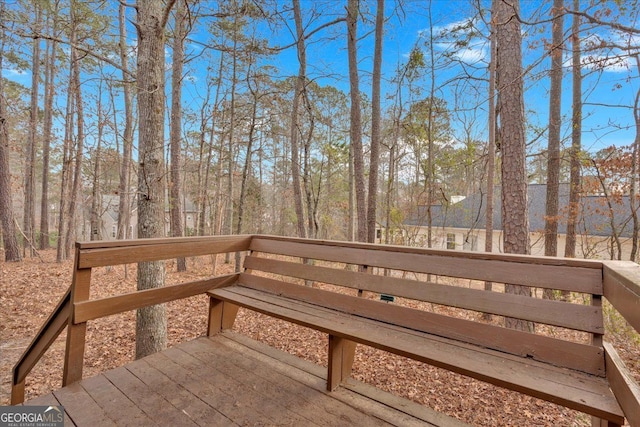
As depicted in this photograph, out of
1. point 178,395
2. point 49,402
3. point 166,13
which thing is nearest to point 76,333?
point 49,402

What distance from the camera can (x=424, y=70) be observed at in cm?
823

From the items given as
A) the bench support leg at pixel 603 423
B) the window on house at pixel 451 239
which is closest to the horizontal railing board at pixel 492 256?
the bench support leg at pixel 603 423

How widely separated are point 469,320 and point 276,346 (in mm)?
3361

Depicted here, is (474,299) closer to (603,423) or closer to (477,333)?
(477,333)

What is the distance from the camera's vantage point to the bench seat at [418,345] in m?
1.25

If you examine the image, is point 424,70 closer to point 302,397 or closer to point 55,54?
point 302,397

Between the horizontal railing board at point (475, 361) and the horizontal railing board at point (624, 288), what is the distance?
385 millimetres

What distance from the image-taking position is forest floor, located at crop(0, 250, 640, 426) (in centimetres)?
296

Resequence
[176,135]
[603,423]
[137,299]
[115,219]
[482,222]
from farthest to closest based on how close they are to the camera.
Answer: [115,219]
[482,222]
[176,135]
[137,299]
[603,423]

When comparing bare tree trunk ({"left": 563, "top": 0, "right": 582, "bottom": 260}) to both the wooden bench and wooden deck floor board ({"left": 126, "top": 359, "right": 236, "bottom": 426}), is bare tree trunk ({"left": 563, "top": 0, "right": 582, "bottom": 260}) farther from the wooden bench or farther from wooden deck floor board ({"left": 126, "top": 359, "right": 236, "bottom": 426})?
wooden deck floor board ({"left": 126, "top": 359, "right": 236, "bottom": 426})

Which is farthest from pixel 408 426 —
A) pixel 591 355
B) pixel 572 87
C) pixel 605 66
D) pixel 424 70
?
pixel 572 87

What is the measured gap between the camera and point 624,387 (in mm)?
1104

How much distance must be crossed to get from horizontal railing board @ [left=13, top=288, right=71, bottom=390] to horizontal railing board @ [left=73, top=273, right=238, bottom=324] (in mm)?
85

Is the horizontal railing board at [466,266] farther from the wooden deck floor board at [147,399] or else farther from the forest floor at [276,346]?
the forest floor at [276,346]
